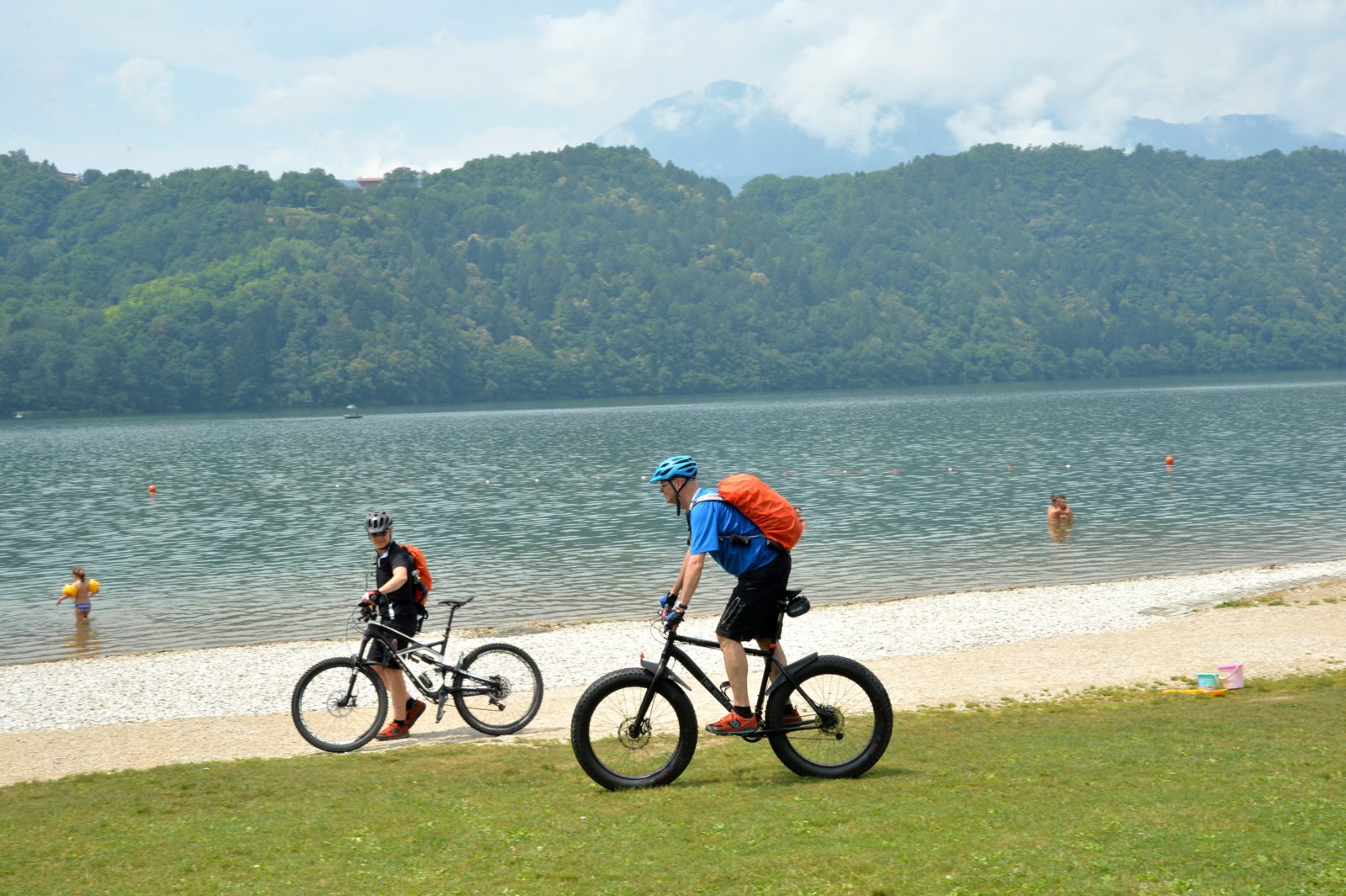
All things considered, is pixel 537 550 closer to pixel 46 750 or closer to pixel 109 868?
pixel 46 750

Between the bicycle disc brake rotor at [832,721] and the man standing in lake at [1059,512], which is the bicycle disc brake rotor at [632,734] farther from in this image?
the man standing in lake at [1059,512]

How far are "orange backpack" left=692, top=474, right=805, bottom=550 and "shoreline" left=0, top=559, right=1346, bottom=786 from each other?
5052 mm

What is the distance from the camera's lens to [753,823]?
732cm

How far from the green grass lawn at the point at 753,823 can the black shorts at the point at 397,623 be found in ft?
6.04

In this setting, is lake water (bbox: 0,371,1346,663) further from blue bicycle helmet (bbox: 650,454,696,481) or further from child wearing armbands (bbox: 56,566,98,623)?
blue bicycle helmet (bbox: 650,454,696,481)

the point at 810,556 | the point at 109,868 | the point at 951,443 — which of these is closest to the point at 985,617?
the point at 810,556

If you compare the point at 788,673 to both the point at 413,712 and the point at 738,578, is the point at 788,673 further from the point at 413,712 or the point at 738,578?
the point at 413,712

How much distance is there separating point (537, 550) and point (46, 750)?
23.0 meters

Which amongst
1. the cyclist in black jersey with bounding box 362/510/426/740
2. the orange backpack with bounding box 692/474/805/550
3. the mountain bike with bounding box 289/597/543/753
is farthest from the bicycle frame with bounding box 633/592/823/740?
the cyclist in black jersey with bounding box 362/510/426/740

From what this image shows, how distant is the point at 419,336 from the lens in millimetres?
190250

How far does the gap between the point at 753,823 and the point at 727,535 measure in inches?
75.9

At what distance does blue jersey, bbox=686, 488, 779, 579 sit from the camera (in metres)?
8.35

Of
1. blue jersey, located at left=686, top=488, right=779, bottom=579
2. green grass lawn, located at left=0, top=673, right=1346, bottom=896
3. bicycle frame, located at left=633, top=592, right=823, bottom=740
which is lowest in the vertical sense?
green grass lawn, located at left=0, top=673, right=1346, bottom=896

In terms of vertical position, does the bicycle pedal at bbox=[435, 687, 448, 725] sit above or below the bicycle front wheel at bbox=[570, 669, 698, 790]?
below
